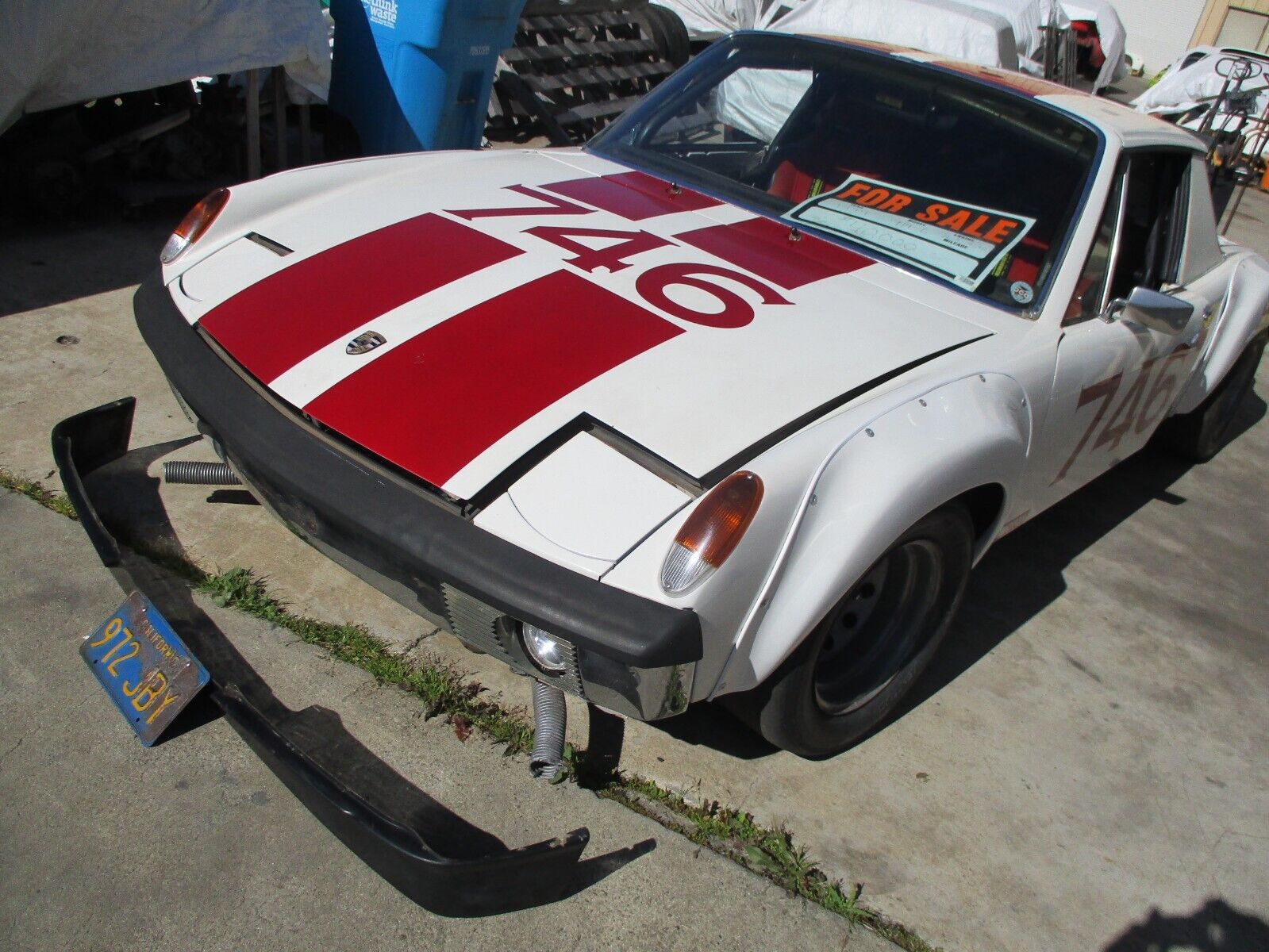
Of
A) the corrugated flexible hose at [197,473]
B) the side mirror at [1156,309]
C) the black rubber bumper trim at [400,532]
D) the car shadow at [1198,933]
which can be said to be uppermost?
the side mirror at [1156,309]

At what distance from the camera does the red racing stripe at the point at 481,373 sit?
1.94 m

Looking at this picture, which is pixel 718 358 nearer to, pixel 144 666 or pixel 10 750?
pixel 144 666

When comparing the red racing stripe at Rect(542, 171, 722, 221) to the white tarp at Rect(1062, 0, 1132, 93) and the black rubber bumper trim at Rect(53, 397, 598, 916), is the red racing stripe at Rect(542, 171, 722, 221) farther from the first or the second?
the white tarp at Rect(1062, 0, 1132, 93)

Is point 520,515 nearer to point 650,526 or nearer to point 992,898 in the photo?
point 650,526

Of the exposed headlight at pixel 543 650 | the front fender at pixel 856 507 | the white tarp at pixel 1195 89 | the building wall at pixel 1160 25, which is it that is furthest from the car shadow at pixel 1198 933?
the building wall at pixel 1160 25

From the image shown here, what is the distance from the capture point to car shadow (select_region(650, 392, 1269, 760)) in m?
2.49

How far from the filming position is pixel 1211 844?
2445 millimetres

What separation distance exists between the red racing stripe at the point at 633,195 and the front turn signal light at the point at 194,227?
0.88 meters

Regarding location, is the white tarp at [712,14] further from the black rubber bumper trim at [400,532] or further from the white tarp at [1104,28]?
the black rubber bumper trim at [400,532]

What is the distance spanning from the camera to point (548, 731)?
2076 mm

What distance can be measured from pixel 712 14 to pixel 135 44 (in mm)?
7900

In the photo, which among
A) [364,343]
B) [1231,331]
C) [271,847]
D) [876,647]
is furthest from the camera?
[1231,331]

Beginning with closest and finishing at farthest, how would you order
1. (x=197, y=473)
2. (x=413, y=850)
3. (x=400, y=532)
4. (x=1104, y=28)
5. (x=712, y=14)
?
(x=413, y=850)
(x=400, y=532)
(x=197, y=473)
(x=712, y=14)
(x=1104, y=28)

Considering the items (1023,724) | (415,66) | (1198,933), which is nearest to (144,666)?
(1023,724)
